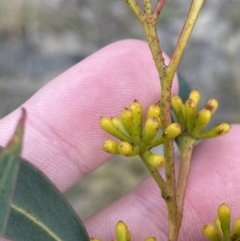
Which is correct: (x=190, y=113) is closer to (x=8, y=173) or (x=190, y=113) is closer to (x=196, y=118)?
(x=196, y=118)

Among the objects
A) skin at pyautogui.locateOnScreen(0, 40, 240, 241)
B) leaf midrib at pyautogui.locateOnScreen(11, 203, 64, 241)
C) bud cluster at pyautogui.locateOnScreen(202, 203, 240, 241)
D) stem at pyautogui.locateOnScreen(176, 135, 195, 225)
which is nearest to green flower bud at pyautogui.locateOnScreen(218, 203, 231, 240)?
bud cluster at pyautogui.locateOnScreen(202, 203, 240, 241)

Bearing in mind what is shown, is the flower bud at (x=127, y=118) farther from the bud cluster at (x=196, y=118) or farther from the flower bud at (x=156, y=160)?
the bud cluster at (x=196, y=118)

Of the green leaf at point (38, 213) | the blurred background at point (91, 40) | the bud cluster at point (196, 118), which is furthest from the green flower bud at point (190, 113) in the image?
the blurred background at point (91, 40)

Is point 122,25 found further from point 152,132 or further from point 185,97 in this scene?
point 152,132

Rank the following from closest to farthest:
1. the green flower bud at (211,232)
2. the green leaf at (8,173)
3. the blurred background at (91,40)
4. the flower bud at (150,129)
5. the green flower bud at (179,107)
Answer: the green leaf at (8,173)
the flower bud at (150,129)
the green flower bud at (211,232)
the green flower bud at (179,107)
the blurred background at (91,40)

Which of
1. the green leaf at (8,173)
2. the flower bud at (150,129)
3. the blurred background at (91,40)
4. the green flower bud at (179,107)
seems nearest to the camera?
the green leaf at (8,173)

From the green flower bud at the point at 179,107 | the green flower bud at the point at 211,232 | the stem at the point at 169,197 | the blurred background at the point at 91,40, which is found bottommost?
the green flower bud at the point at 211,232

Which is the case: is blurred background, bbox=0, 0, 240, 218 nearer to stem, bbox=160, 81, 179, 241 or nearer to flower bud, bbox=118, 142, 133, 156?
stem, bbox=160, 81, 179, 241
